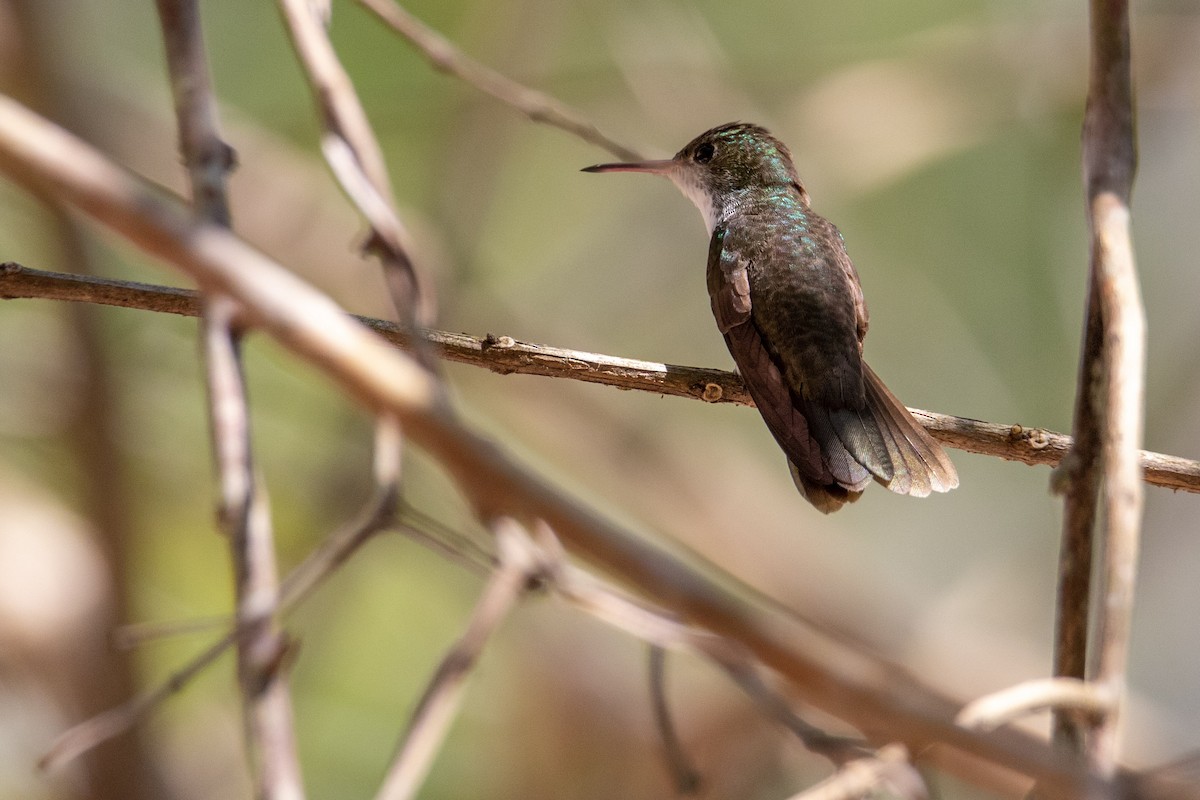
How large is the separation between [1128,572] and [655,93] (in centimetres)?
475

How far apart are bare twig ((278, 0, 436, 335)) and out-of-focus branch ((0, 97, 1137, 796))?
0.92 meters

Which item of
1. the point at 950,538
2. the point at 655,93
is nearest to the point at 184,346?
the point at 655,93

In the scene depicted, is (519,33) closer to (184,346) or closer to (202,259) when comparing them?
(184,346)

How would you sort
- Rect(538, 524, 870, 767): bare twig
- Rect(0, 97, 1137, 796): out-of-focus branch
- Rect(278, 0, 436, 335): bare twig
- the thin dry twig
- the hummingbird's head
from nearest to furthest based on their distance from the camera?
Rect(0, 97, 1137, 796): out-of-focus branch
Rect(538, 524, 870, 767): bare twig
the thin dry twig
Rect(278, 0, 436, 335): bare twig
the hummingbird's head

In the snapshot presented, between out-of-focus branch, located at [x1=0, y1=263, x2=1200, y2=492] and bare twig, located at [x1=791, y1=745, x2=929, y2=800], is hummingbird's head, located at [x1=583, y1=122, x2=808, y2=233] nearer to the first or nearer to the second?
out-of-focus branch, located at [x1=0, y1=263, x2=1200, y2=492]

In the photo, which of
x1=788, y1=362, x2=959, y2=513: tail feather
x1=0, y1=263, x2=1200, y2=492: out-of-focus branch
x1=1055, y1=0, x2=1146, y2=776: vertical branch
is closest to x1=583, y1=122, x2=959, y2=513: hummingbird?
x1=788, y1=362, x2=959, y2=513: tail feather

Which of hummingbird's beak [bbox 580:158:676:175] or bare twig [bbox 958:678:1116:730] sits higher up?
hummingbird's beak [bbox 580:158:676:175]

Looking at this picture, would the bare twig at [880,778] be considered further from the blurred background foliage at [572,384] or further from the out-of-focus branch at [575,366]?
the blurred background foliage at [572,384]

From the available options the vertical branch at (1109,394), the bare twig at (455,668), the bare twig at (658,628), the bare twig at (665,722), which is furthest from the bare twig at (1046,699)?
the bare twig at (455,668)

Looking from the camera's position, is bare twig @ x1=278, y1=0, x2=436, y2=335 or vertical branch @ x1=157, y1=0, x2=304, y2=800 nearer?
vertical branch @ x1=157, y1=0, x2=304, y2=800

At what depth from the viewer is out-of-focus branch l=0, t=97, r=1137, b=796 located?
935 millimetres

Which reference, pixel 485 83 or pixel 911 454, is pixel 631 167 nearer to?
pixel 485 83

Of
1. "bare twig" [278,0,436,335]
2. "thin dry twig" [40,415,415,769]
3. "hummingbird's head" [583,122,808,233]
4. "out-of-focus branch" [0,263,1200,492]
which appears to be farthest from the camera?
"hummingbird's head" [583,122,808,233]

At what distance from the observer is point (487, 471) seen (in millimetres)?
944
